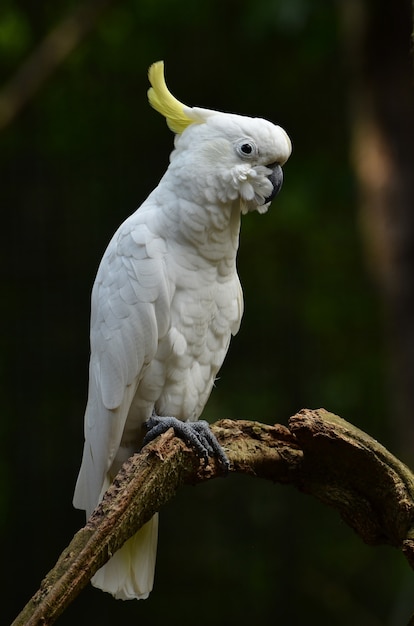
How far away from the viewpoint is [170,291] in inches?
76.6

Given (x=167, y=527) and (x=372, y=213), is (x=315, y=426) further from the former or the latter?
(x=167, y=527)

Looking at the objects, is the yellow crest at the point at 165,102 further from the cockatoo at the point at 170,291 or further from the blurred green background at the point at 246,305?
the blurred green background at the point at 246,305

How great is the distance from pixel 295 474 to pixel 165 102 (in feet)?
2.90

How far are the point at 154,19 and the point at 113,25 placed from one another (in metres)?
0.21

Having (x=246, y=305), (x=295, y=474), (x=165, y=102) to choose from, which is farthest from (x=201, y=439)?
(x=246, y=305)

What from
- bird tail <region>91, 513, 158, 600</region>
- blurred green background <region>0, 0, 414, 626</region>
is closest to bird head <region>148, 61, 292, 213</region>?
bird tail <region>91, 513, 158, 600</region>

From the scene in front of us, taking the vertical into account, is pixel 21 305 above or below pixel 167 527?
above

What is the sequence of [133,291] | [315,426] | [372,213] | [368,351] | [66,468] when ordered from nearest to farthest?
[315,426] → [133,291] → [372,213] → [66,468] → [368,351]

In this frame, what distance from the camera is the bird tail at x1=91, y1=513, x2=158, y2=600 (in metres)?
2.04

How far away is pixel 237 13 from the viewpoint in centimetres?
429

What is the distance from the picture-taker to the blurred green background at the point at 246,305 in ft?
13.5

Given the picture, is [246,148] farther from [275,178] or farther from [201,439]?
[201,439]

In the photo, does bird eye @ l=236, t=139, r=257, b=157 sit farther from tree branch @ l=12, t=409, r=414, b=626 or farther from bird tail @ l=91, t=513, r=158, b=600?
bird tail @ l=91, t=513, r=158, b=600

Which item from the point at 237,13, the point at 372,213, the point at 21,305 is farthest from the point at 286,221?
the point at 21,305
